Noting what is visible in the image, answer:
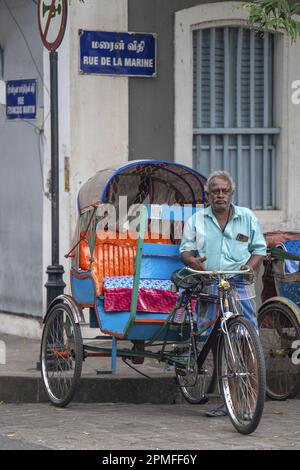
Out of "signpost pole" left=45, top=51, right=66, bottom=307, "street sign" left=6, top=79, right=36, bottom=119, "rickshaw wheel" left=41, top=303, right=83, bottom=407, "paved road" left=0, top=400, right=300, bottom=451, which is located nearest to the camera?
"paved road" left=0, top=400, right=300, bottom=451

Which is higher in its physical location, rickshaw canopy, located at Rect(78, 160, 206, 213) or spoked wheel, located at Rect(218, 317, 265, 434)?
rickshaw canopy, located at Rect(78, 160, 206, 213)

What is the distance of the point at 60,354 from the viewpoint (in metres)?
9.98

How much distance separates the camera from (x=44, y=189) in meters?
12.9

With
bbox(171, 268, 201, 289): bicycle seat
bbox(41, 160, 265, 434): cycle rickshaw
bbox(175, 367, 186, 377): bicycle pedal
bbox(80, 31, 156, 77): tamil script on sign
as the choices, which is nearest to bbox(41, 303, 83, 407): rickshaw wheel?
bbox(41, 160, 265, 434): cycle rickshaw

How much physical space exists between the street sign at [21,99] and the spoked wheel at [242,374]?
505 centimetres

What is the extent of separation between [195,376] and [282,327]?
1.22m

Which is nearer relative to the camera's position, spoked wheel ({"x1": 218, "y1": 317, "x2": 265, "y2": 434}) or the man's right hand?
spoked wheel ({"x1": 218, "y1": 317, "x2": 265, "y2": 434})

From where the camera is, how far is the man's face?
9.17 m

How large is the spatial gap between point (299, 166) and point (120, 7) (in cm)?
263

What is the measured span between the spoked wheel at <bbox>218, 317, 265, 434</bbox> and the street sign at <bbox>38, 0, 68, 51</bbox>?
326cm

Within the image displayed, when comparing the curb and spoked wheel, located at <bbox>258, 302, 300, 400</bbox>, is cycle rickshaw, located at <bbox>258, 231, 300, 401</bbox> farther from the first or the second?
the curb

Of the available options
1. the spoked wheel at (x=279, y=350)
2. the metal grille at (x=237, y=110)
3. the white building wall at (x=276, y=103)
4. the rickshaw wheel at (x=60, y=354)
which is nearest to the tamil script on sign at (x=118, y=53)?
the white building wall at (x=276, y=103)

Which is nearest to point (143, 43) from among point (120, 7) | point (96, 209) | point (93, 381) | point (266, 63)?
point (120, 7)

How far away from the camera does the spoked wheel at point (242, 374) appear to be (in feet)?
27.4
